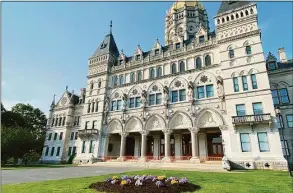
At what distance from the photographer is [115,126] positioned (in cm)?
3822

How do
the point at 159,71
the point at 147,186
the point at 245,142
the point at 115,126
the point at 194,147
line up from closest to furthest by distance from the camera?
the point at 147,186 < the point at 245,142 < the point at 194,147 < the point at 159,71 < the point at 115,126

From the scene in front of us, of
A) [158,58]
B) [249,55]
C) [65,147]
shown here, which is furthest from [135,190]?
[65,147]

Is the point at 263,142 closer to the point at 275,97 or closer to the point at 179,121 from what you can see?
the point at 275,97

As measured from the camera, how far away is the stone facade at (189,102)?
85.9 feet

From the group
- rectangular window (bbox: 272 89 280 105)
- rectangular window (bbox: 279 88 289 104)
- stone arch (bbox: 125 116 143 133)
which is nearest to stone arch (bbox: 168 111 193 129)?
stone arch (bbox: 125 116 143 133)

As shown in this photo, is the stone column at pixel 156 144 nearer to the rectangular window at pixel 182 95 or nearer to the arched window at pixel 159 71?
the rectangular window at pixel 182 95

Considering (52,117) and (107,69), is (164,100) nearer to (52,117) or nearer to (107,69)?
(107,69)

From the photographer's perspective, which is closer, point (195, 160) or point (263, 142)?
point (263, 142)

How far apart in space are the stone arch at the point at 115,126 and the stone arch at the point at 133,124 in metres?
1.41

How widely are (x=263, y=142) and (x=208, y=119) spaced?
24.8ft

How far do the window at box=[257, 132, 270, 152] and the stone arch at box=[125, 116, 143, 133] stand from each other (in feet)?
60.7

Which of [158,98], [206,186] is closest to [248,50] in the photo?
[158,98]

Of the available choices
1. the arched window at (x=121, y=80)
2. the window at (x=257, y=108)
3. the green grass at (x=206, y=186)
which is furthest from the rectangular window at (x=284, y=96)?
the arched window at (x=121, y=80)

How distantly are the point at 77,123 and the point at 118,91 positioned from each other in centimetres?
1576
